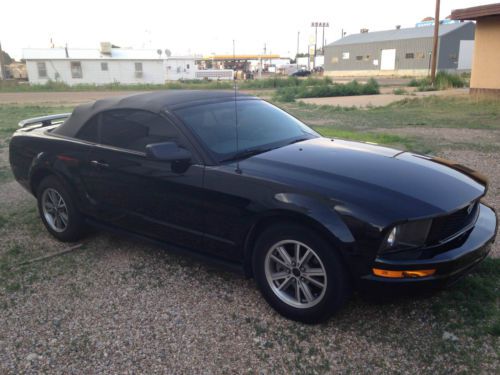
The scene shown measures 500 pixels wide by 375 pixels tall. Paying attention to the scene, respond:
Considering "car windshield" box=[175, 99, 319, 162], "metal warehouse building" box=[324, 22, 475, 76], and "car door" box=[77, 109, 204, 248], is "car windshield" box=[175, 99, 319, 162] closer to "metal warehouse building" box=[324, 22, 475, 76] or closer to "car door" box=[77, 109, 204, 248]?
"car door" box=[77, 109, 204, 248]

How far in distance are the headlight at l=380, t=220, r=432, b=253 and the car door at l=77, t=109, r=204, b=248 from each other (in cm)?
142

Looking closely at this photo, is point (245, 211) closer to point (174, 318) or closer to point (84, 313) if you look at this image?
point (174, 318)

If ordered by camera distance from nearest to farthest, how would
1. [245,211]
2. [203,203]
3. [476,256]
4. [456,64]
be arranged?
[476,256] → [245,211] → [203,203] → [456,64]

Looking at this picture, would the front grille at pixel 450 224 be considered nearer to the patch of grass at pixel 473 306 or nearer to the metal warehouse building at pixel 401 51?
the patch of grass at pixel 473 306

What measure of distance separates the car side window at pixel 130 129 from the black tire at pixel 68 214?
22.1 inches

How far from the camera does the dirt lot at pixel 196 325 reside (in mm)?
2832

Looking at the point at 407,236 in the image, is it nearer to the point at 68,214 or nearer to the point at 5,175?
the point at 68,214

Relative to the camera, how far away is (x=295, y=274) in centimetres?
315

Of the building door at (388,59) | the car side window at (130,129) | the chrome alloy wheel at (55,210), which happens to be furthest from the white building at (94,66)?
the car side window at (130,129)

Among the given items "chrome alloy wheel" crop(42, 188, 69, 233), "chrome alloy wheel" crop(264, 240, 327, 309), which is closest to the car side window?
"chrome alloy wheel" crop(42, 188, 69, 233)

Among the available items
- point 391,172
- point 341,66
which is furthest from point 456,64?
point 391,172

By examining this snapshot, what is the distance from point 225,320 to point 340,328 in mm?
803

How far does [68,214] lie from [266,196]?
2402mm

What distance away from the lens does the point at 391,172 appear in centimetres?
329
